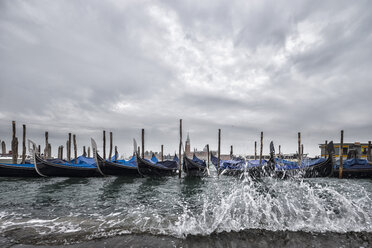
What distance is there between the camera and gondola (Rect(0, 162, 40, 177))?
11.9m

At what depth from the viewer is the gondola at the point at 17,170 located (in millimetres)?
11930

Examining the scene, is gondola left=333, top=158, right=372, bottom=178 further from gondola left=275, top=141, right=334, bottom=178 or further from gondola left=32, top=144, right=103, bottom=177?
gondola left=32, top=144, right=103, bottom=177

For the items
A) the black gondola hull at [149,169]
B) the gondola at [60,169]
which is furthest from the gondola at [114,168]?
the black gondola hull at [149,169]

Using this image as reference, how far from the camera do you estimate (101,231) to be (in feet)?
12.2

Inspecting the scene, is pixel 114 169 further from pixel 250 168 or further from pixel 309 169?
pixel 309 169

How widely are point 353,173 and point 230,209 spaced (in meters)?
13.8

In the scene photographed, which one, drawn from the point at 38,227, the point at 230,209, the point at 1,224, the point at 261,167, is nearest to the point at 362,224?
the point at 230,209

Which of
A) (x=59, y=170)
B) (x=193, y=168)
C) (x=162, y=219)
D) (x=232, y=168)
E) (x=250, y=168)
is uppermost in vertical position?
(x=162, y=219)

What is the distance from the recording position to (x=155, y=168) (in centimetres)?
1386

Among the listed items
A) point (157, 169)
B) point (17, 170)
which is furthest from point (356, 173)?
point (17, 170)

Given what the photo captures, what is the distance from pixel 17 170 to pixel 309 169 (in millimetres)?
19456

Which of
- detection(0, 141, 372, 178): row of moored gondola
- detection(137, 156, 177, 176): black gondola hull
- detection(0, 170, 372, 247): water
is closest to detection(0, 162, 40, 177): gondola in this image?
detection(0, 141, 372, 178): row of moored gondola

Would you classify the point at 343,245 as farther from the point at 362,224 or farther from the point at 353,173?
the point at 353,173

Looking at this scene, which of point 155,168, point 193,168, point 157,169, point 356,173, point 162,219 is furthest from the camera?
point 193,168
